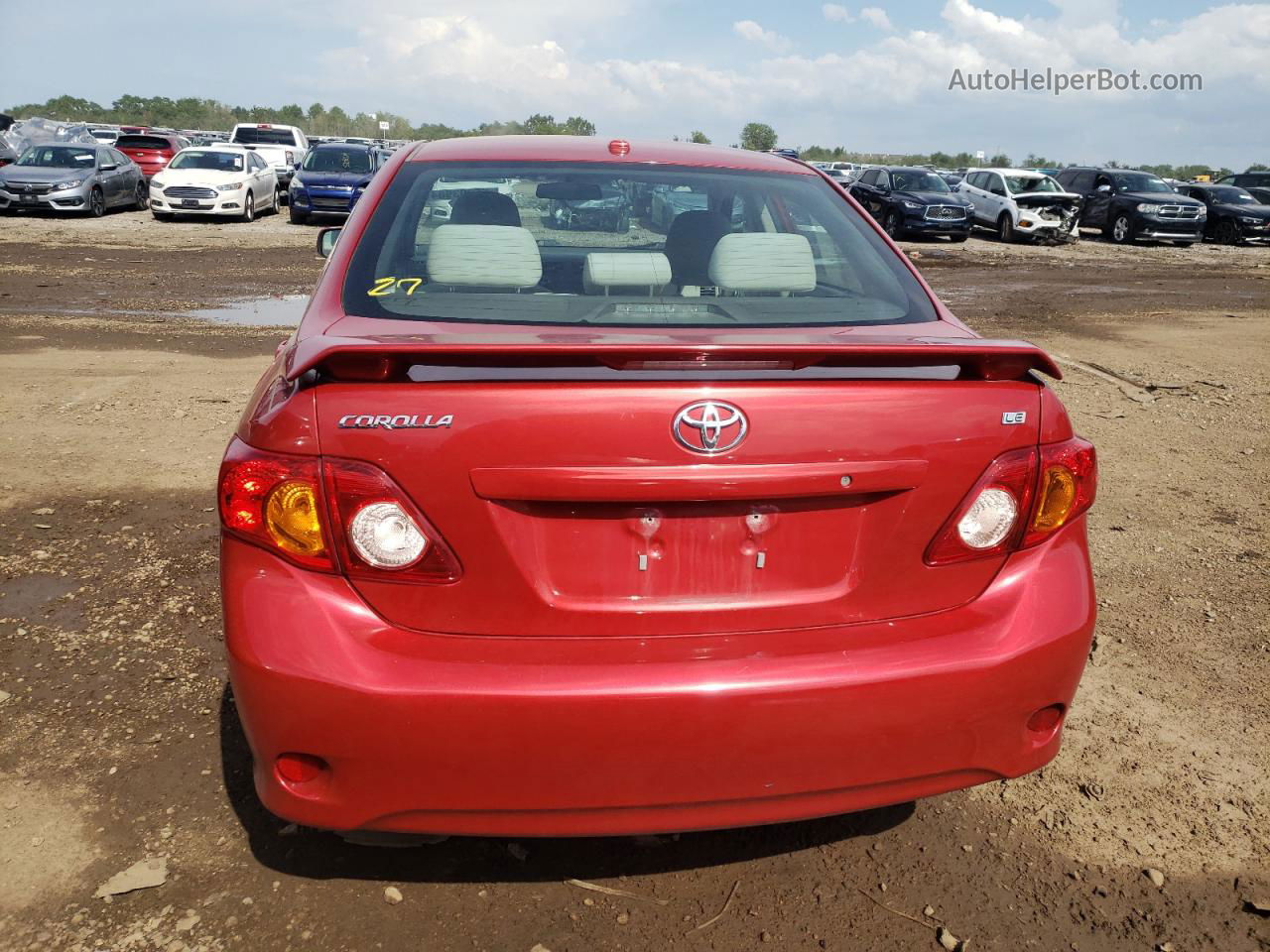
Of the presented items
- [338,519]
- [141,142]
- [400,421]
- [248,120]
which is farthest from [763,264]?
[248,120]

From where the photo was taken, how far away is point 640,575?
209 centimetres

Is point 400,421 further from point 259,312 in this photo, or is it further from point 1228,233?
point 1228,233

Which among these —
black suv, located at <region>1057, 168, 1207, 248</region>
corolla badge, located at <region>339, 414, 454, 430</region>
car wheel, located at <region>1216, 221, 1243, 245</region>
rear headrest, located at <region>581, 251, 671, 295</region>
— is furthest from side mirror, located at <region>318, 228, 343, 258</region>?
car wheel, located at <region>1216, 221, 1243, 245</region>

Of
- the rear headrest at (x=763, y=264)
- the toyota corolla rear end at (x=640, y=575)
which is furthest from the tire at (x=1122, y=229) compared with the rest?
the toyota corolla rear end at (x=640, y=575)

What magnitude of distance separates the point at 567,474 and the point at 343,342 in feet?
1.63

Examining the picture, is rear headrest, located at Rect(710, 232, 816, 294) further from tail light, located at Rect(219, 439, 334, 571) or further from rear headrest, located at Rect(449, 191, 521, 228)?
tail light, located at Rect(219, 439, 334, 571)

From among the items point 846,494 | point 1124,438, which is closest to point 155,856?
point 846,494

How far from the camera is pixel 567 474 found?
2.00 meters

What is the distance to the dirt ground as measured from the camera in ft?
7.88

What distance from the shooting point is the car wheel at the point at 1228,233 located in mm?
26484

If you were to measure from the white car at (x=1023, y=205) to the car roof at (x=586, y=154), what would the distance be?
2258 cm

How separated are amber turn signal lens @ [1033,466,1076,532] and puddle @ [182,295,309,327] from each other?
898 cm

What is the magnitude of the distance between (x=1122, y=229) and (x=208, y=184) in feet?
69.1

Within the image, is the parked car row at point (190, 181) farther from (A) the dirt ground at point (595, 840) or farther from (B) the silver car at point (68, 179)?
(A) the dirt ground at point (595, 840)
